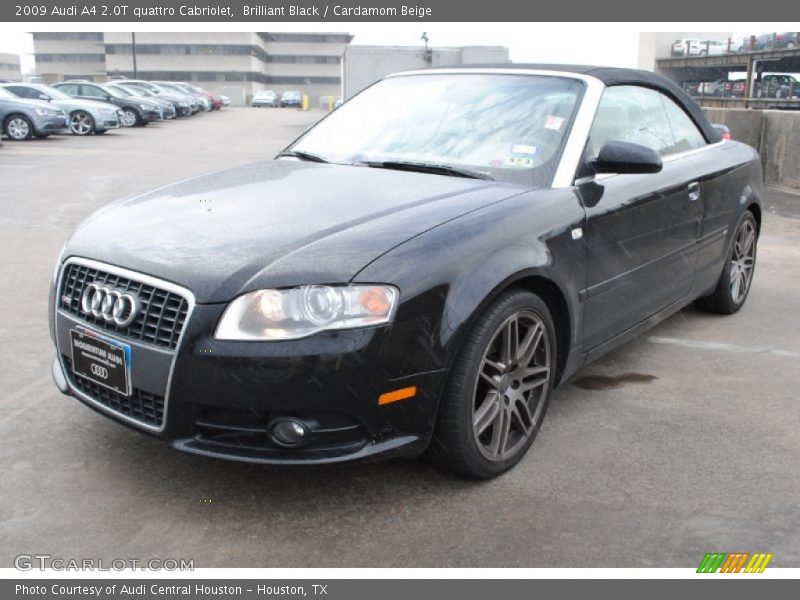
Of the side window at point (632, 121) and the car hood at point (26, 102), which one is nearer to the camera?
the side window at point (632, 121)

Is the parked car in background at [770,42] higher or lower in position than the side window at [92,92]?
higher

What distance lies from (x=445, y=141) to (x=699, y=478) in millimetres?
1851

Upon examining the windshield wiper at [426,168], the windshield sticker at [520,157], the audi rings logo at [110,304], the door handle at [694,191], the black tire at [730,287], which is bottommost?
the black tire at [730,287]

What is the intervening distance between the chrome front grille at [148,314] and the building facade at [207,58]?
9231 centimetres

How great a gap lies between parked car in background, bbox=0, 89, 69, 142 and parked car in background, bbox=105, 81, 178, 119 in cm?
1020

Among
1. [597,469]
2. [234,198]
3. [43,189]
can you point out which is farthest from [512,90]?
[43,189]

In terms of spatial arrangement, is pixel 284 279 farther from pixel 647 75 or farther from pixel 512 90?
pixel 647 75

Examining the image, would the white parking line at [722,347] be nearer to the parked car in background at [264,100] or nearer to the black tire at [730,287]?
the black tire at [730,287]

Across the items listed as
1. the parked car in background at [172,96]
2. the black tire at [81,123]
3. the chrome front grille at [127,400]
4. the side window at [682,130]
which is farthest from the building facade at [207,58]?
the chrome front grille at [127,400]

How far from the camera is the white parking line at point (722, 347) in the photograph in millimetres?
4836

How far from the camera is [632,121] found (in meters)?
4.25

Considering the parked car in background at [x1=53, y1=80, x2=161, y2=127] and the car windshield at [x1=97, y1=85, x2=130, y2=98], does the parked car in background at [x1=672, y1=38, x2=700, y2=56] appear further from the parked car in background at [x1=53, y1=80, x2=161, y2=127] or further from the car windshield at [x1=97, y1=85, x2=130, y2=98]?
the car windshield at [x1=97, y1=85, x2=130, y2=98]

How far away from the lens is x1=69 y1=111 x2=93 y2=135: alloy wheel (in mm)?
23266

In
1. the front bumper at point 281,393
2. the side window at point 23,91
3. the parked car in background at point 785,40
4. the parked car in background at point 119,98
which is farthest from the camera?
the parked car in background at point 785,40
